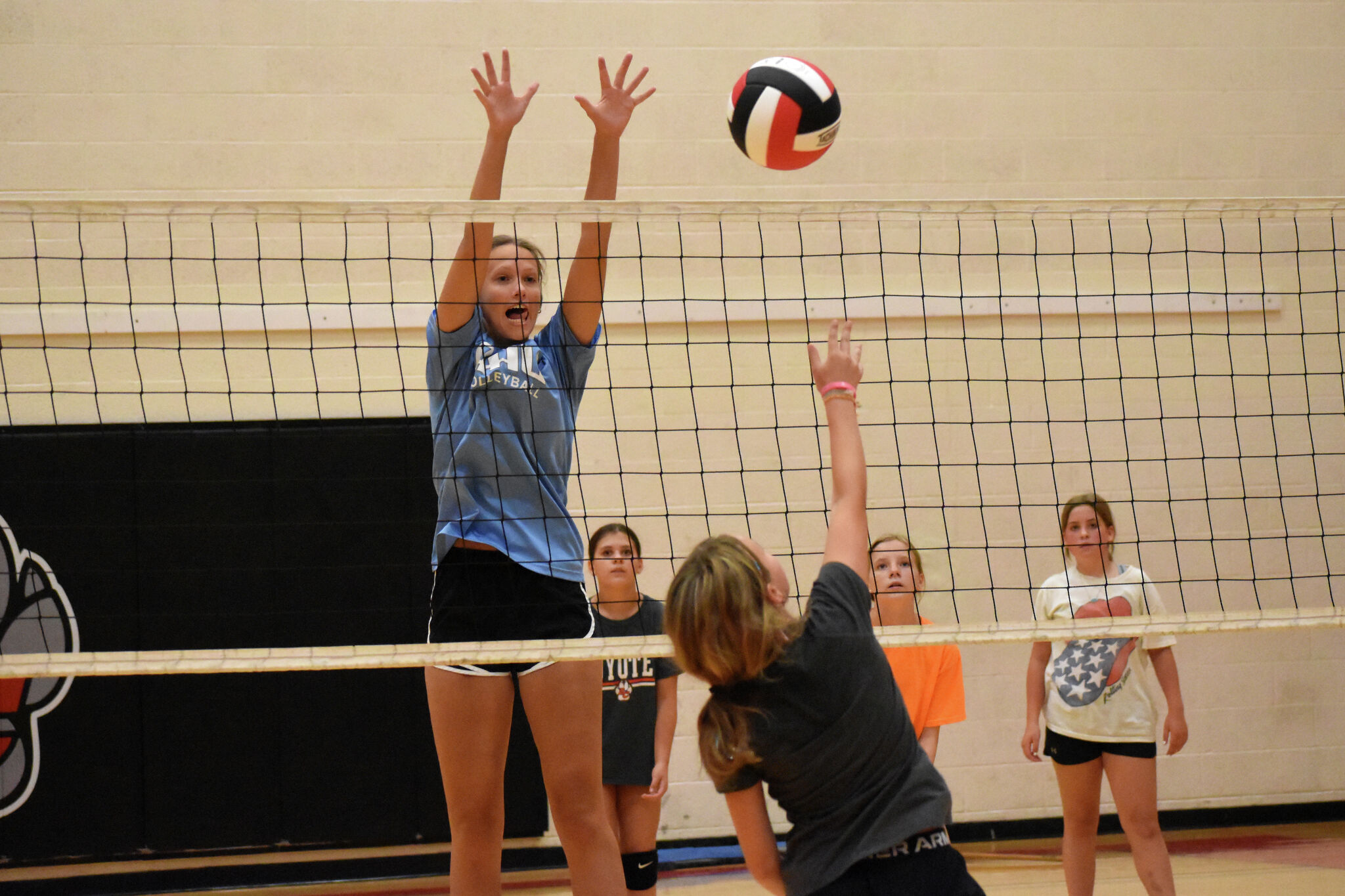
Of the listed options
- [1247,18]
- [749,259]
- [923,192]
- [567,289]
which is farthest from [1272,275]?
[567,289]

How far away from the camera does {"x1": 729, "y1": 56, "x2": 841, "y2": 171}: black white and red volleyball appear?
10.1 ft

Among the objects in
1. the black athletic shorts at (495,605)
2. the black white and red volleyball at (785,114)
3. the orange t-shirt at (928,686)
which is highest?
the black white and red volleyball at (785,114)

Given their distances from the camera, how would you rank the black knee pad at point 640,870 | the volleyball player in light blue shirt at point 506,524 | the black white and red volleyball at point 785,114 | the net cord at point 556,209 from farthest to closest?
the black knee pad at point 640,870
the black white and red volleyball at point 785,114
the net cord at point 556,209
the volleyball player in light blue shirt at point 506,524

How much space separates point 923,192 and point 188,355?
3698mm

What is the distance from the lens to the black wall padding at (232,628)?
16.4 feet

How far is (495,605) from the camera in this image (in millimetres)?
2430

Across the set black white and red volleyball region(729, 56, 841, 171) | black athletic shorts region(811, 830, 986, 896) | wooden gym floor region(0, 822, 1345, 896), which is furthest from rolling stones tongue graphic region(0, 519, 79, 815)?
black athletic shorts region(811, 830, 986, 896)

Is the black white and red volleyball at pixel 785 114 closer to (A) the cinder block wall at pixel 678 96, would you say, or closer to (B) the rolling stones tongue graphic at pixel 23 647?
(A) the cinder block wall at pixel 678 96

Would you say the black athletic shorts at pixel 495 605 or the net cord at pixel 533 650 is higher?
the black athletic shorts at pixel 495 605

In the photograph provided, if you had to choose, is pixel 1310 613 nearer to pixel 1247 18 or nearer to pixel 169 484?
pixel 1247 18

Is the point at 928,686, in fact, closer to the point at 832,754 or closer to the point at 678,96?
the point at 832,754

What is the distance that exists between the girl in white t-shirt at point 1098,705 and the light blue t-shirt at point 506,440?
1.91 metres

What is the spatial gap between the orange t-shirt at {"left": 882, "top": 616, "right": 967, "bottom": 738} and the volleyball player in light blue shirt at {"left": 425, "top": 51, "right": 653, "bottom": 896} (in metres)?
1.63

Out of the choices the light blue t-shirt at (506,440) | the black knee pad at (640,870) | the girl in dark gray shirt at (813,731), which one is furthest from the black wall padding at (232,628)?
the girl in dark gray shirt at (813,731)
